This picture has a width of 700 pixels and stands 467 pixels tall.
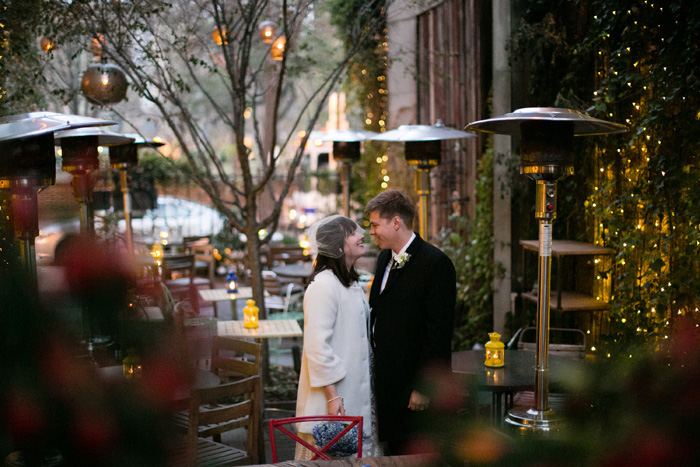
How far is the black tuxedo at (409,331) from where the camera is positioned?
305 centimetres

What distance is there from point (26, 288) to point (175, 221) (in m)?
14.0

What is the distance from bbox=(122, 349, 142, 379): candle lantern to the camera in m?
0.86

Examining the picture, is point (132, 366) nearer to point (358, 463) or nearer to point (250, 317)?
point (358, 463)

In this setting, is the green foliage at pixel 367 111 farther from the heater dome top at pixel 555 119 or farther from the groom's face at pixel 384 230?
the groom's face at pixel 384 230

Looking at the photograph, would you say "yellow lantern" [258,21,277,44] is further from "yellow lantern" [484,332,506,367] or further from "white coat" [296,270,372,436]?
"white coat" [296,270,372,436]

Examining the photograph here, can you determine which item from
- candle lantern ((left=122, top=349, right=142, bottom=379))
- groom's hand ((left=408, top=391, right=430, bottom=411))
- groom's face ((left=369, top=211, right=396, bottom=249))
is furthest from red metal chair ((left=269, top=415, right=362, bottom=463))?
candle lantern ((left=122, top=349, right=142, bottom=379))

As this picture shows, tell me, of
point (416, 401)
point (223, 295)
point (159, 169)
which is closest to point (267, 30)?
point (223, 295)

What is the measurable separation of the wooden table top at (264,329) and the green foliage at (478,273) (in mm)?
2416

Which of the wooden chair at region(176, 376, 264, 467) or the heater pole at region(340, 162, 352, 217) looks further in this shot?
the heater pole at region(340, 162, 352, 217)

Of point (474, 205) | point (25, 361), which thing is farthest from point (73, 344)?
point (474, 205)

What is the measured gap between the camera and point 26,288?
2.84 ft

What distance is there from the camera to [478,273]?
7.15 m

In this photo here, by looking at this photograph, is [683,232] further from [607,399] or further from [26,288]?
[26,288]

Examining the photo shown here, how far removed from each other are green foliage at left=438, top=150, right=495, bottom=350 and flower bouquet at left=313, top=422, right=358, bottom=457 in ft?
14.4
